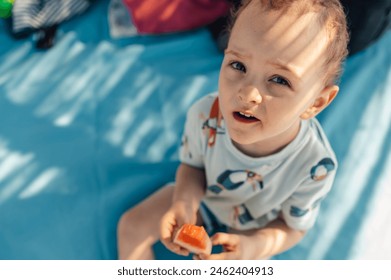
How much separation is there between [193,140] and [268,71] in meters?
0.30

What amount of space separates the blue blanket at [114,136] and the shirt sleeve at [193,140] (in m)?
0.21

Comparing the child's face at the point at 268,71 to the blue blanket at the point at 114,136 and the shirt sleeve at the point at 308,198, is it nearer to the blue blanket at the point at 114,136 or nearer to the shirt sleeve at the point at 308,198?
the shirt sleeve at the point at 308,198

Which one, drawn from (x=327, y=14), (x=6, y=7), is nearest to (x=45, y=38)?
(x=6, y=7)

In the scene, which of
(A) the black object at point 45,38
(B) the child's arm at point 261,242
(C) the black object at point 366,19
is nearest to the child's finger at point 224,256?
(B) the child's arm at point 261,242

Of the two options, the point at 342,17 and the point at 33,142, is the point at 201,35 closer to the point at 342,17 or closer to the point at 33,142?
the point at 33,142

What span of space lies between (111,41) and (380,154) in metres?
0.83

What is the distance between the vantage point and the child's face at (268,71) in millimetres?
672

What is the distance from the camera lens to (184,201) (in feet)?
3.24

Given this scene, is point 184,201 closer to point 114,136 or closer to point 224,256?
point 224,256

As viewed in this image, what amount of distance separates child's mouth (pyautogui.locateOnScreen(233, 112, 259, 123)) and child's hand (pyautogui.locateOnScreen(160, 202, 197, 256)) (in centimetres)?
32

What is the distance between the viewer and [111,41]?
4.54 ft

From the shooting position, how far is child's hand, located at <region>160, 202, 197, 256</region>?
937 mm
